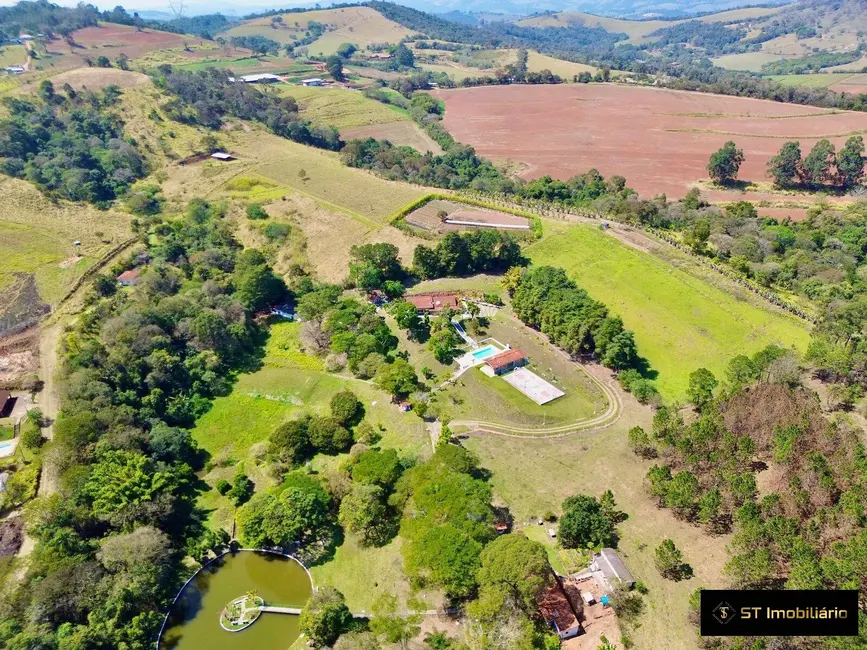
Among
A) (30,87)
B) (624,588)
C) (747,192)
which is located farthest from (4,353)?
(747,192)

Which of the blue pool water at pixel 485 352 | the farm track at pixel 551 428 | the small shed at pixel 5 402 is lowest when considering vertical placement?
the farm track at pixel 551 428

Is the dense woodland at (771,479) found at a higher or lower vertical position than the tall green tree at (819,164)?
lower

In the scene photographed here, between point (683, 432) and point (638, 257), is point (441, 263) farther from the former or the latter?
point (683, 432)

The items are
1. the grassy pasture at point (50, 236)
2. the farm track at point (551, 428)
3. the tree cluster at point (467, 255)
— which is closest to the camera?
the farm track at point (551, 428)

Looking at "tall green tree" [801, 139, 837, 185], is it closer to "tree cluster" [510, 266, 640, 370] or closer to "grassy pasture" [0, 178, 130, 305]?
"tree cluster" [510, 266, 640, 370]

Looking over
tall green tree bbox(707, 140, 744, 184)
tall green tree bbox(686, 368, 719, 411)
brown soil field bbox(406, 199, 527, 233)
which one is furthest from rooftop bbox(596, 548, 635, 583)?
tall green tree bbox(707, 140, 744, 184)

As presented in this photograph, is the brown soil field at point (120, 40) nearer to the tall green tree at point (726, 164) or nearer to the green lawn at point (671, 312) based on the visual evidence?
the green lawn at point (671, 312)

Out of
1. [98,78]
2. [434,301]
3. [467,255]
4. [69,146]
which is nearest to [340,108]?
[98,78]

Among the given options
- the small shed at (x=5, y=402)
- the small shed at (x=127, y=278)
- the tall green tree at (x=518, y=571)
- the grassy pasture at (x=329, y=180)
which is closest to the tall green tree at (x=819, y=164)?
the grassy pasture at (x=329, y=180)
